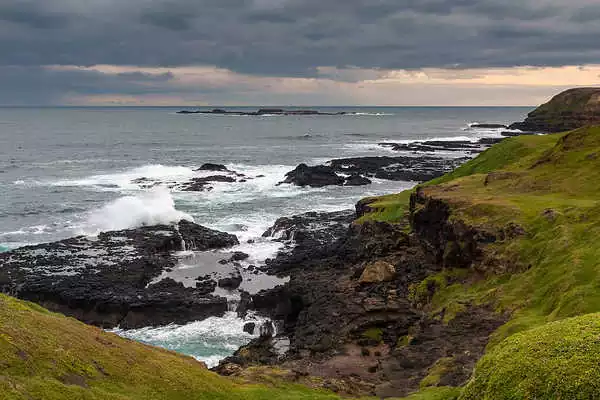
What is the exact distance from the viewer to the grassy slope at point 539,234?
81.0ft

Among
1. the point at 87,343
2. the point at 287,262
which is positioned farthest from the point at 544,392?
the point at 287,262

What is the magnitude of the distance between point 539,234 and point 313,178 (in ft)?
210

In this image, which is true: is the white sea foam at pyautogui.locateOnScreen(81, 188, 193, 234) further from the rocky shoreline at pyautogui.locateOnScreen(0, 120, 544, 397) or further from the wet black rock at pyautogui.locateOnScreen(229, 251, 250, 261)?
the wet black rock at pyautogui.locateOnScreen(229, 251, 250, 261)

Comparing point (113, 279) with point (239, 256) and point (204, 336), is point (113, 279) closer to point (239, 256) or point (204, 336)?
point (204, 336)

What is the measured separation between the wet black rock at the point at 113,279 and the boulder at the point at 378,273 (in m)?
10.8

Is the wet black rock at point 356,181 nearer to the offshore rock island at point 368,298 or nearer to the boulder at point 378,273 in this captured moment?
the offshore rock island at point 368,298

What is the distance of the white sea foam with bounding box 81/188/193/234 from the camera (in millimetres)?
62719

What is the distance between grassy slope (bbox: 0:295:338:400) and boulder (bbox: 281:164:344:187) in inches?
2838

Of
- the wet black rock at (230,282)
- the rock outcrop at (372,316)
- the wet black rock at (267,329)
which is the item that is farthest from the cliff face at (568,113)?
the wet black rock at (267,329)

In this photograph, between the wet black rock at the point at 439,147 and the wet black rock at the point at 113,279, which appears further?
the wet black rock at the point at 439,147

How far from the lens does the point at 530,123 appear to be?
193m

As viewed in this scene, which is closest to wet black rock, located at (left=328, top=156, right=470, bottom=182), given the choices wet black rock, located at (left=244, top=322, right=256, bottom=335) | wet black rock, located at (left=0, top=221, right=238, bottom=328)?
wet black rock, located at (left=0, top=221, right=238, bottom=328)

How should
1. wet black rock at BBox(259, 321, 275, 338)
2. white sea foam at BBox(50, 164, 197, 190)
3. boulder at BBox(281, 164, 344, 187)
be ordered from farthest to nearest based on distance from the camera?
1. boulder at BBox(281, 164, 344, 187)
2. white sea foam at BBox(50, 164, 197, 190)
3. wet black rock at BBox(259, 321, 275, 338)

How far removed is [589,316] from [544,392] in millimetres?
4092
